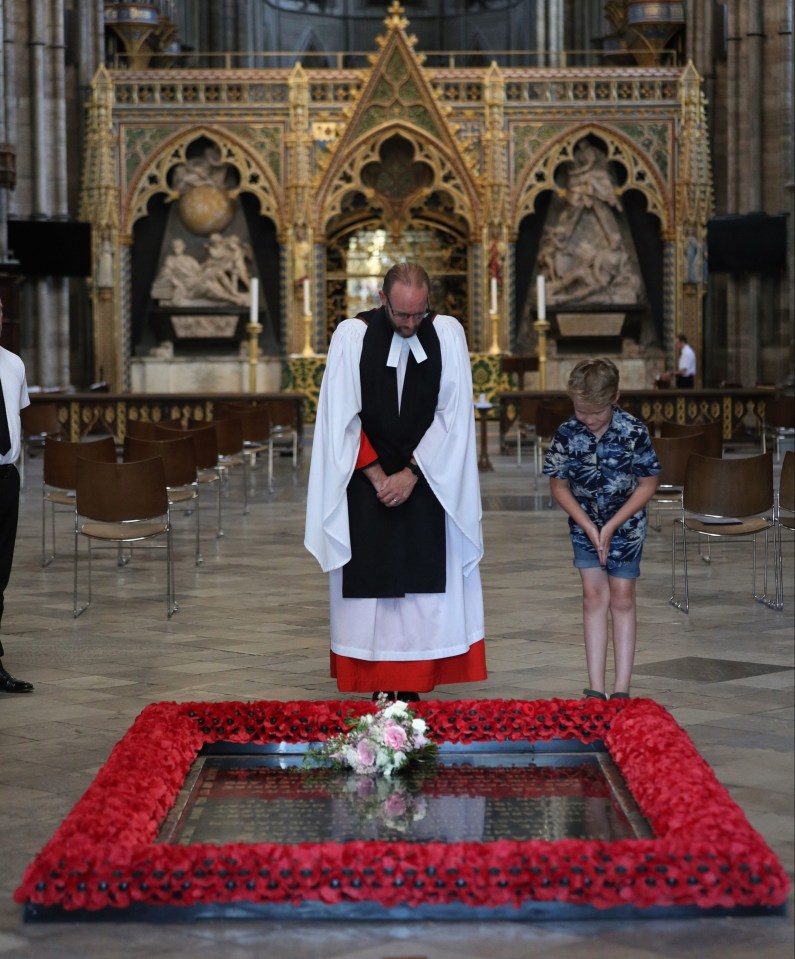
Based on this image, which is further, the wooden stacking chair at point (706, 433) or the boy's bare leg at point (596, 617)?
the wooden stacking chair at point (706, 433)

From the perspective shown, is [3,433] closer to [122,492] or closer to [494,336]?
[122,492]

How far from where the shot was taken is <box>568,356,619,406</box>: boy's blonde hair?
19.8 feet

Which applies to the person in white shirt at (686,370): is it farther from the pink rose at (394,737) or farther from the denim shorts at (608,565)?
the pink rose at (394,737)

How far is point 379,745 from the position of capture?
530 cm

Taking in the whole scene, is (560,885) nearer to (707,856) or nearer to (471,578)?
(707,856)

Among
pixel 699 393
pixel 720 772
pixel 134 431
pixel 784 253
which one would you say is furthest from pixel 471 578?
pixel 784 253

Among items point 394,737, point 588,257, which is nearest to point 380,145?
point 588,257

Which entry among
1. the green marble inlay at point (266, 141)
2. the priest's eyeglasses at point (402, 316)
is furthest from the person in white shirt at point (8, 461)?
the green marble inlay at point (266, 141)

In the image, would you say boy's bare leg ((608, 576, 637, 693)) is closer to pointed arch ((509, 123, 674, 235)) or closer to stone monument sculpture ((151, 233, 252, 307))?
pointed arch ((509, 123, 674, 235))

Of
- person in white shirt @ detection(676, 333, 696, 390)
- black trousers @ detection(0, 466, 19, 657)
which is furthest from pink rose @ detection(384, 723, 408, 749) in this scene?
person in white shirt @ detection(676, 333, 696, 390)

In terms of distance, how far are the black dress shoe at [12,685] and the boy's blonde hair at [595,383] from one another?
2.87 metres

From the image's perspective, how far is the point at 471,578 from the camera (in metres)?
6.28

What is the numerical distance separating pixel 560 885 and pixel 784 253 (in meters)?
21.0

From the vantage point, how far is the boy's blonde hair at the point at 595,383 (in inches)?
238
